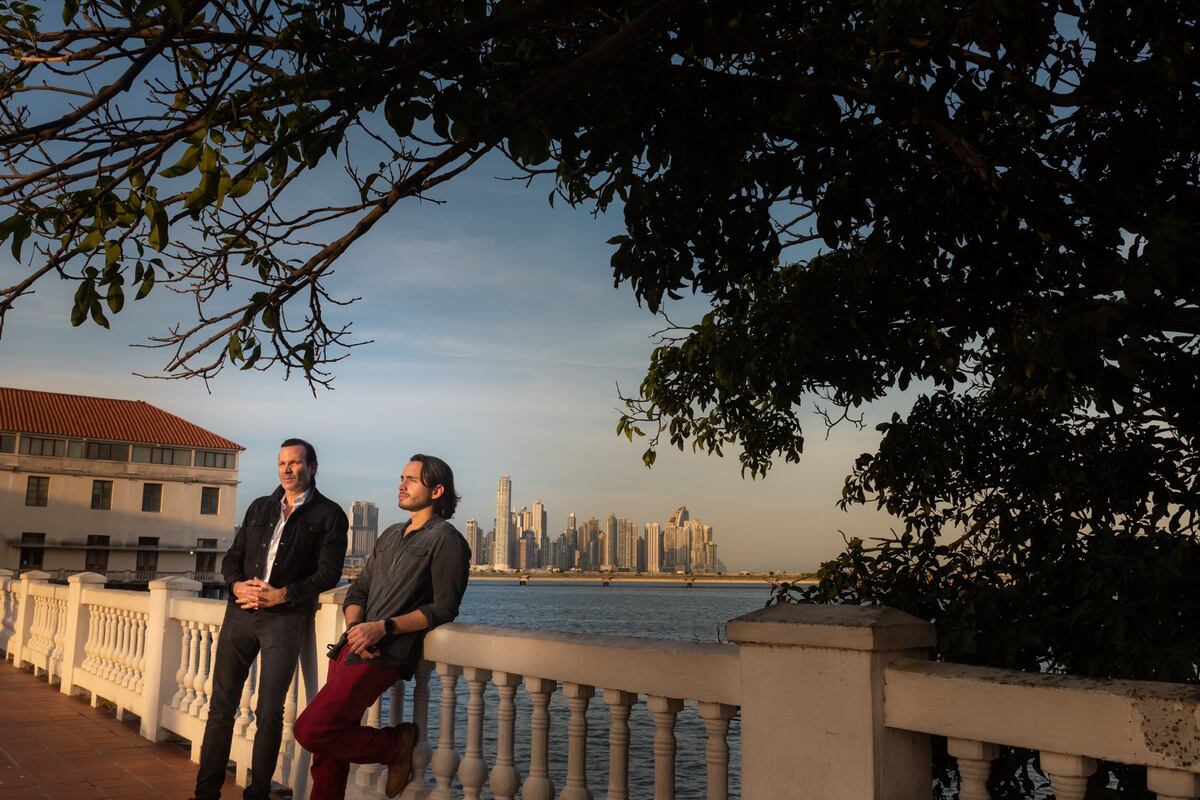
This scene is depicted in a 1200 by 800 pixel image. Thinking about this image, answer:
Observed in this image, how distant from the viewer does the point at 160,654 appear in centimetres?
706

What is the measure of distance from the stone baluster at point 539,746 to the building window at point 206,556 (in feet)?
196

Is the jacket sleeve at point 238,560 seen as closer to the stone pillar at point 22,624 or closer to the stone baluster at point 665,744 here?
the stone baluster at point 665,744

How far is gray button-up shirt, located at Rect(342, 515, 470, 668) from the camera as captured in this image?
13.1 ft

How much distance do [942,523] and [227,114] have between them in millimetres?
5211

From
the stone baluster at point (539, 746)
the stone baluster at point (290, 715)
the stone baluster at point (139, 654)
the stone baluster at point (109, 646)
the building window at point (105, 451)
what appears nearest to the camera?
the stone baluster at point (539, 746)

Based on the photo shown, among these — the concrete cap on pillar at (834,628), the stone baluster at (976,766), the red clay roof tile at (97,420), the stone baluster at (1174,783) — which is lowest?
the stone baluster at (976,766)

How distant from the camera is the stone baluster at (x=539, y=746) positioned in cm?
342

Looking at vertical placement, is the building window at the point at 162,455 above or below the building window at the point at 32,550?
above

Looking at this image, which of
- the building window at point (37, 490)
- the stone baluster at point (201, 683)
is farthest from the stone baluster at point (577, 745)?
the building window at point (37, 490)

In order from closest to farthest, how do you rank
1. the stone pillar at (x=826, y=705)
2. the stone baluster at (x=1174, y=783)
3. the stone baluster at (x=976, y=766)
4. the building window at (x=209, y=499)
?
the stone baluster at (x=1174, y=783) → the stone baluster at (x=976, y=766) → the stone pillar at (x=826, y=705) → the building window at (x=209, y=499)

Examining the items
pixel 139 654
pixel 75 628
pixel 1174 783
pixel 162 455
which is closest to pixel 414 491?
pixel 1174 783

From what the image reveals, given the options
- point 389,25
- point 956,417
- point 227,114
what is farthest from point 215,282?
point 956,417

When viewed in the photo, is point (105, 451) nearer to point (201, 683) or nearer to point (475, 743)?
point (201, 683)

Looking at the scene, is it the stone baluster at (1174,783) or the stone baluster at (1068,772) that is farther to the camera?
the stone baluster at (1068,772)
